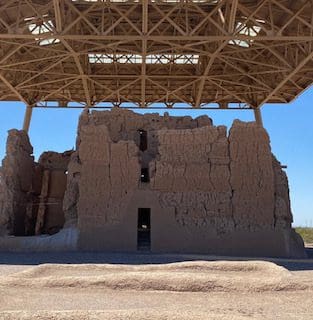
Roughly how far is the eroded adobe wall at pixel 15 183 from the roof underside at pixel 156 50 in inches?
151

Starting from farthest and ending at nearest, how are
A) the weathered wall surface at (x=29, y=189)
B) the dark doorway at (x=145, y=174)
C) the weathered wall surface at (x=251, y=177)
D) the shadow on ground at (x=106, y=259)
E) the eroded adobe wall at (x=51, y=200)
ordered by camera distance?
the eroded adobe wall at (x=51, y=200) → the dark doorway at (x=145, y=174) → the weathered wall surface at (x=29, y=189) → the weathered wall surface at (x=251, y=177) → the shadow on ground at (x=106, y=259)

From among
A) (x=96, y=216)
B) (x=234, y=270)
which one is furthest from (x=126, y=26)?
(x=234, y=270)

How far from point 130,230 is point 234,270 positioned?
4.32 metres

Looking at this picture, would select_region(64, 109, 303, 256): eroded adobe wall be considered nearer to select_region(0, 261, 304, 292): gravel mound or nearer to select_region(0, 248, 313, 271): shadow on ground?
select_region(0, 248, 313, 271): shadow on ground

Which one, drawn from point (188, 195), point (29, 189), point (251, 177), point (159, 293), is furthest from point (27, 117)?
point (159, 293)

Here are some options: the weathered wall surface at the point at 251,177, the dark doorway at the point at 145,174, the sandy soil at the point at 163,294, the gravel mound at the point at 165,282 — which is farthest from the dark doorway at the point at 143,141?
the gravel mound at the point at 165,282

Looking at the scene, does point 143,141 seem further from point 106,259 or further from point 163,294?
point 163,294

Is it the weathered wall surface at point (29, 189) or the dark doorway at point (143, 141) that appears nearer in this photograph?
the weathered wall surface at point (29, 189)

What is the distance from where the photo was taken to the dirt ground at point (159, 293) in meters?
4.19

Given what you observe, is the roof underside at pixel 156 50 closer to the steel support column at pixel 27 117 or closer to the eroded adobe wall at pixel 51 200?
the steel support column at pixel 27 117

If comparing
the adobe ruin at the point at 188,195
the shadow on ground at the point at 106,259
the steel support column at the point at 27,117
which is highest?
the steel support column at the point at 27,117

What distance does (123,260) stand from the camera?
31.0 feet

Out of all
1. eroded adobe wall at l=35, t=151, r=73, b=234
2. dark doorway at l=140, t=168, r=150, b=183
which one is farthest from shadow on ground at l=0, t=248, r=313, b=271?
eroded adobe wall at l=35, t=151, r=73, b=234

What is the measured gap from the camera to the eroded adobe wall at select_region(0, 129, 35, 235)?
493 inches
